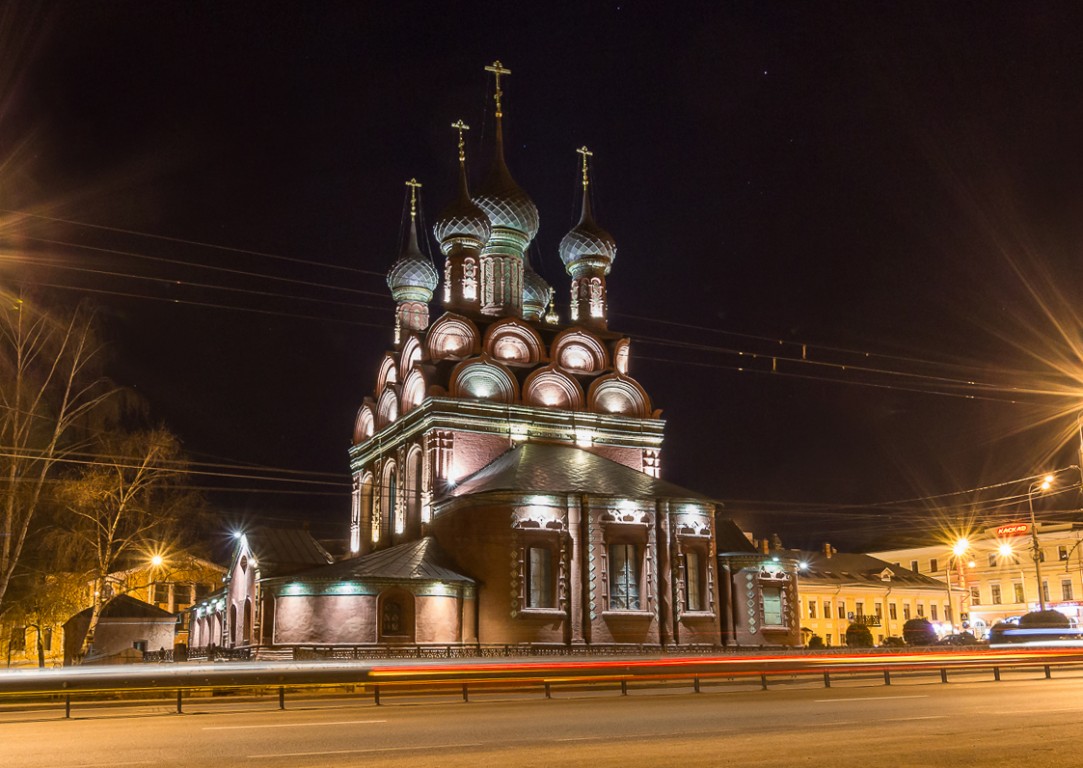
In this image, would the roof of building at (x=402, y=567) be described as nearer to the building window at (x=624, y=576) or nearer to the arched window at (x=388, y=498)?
the building window at (x=624, y=576)

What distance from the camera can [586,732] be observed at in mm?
12109

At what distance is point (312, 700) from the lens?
19.3 metres

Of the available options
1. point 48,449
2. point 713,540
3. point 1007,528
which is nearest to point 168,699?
point 48,449

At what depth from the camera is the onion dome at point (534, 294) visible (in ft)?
161

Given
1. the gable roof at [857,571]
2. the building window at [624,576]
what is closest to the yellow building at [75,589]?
the building window at [624,576]

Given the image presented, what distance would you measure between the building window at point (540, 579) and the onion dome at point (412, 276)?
→ 669 inches

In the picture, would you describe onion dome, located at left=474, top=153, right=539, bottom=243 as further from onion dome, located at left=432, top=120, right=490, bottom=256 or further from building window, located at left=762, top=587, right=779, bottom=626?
building window, located at left=762, top=587, right=779, bottom=626

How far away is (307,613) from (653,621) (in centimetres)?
1118

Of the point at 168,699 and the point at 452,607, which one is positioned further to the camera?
the point at 452,607

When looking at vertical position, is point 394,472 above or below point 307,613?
above

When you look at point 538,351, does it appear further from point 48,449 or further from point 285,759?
point 285,759

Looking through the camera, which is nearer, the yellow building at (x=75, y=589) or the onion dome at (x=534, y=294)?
the yellow building at (x=75, y=589)

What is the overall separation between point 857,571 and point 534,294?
1033 inches

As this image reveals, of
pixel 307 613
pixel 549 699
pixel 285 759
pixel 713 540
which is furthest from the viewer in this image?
pixel 713 540
